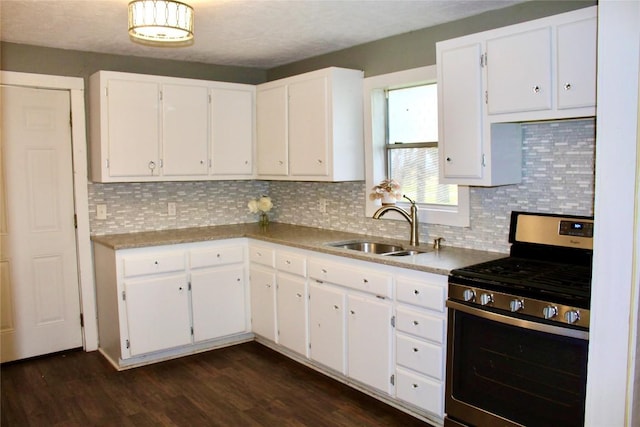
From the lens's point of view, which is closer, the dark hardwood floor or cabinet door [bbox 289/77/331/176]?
the dark hardwood floor

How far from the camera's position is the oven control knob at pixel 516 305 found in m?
2.32

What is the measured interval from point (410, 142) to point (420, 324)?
4.59ft

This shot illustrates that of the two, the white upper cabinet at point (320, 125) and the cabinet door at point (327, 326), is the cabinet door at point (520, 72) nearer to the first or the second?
the white upper cabinet at point (320, 125)

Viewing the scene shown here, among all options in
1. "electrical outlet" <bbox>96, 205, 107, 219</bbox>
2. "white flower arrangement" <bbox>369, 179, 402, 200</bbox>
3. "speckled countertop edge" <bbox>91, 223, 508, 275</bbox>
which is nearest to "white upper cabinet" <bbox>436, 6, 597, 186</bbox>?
"speckled countertop edge" <bbox>91, 223, 508, 275</bbox>

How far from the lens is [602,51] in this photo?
1.46 meters

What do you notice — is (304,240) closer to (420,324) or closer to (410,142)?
(410,142)

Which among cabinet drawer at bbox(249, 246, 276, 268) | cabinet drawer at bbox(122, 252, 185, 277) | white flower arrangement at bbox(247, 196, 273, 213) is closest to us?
cabinet drawer at bbox(122, 252, 185, 277)

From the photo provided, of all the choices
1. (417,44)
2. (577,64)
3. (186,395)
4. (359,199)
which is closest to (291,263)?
(359,199)

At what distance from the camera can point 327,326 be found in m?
3.44

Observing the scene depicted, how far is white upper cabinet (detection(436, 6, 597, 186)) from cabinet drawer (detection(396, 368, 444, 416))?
108 centimetres

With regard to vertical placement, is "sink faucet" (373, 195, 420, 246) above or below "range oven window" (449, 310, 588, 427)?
above

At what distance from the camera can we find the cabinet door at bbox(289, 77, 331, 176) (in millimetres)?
3815

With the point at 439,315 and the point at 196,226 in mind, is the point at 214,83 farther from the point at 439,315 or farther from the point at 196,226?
the point at 439,315

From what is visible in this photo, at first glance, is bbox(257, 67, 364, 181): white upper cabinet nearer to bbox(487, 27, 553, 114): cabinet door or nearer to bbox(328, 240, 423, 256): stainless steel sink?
bbox(328, 240, 423, 256): stainless steel sink
